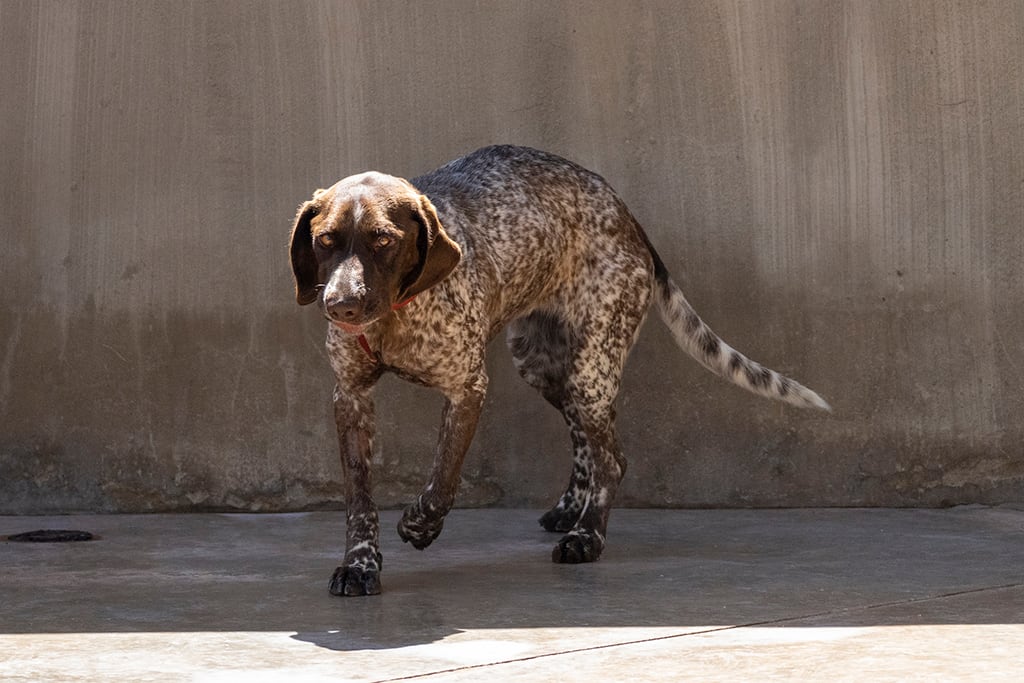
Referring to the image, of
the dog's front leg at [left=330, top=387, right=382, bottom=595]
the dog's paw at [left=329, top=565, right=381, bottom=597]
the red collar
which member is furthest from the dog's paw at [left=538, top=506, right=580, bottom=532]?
the dog's paw at [left=329, top=565, right=381, bottom=597]

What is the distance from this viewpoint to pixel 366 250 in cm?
440

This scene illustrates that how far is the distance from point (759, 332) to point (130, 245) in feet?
8.42

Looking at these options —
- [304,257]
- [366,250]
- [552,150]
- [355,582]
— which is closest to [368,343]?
[304,257]

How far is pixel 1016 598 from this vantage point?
4.22m

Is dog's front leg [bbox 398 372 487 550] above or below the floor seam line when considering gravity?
above

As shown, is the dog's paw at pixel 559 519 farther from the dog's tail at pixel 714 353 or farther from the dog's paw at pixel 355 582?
the dog's paw at pixel 355 582

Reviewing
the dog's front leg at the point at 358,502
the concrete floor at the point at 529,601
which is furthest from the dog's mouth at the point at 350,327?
the concrete floor at the point at 529,601

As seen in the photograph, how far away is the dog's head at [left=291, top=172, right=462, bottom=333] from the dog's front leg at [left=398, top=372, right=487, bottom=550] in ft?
1.66

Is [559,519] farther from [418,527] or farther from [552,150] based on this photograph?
[552,150]

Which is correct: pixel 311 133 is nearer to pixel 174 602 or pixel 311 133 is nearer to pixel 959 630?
pixel 174 602

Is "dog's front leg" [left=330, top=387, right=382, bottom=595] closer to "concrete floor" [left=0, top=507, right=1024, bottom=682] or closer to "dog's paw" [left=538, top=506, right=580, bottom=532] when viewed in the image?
"concrete floor" [left=0, top=507, right=1024, bottom=682]

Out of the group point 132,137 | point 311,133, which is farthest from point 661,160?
point 132,137

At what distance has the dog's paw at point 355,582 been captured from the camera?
4430 millimetres

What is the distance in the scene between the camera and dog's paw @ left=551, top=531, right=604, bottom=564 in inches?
198
